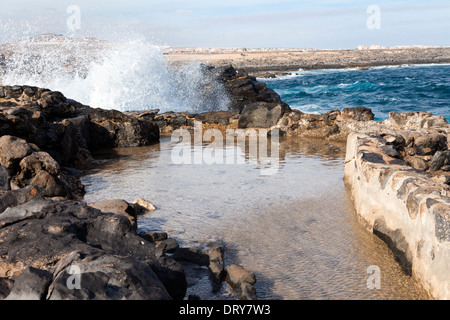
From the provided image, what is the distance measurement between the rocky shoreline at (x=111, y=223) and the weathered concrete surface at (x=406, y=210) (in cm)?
1

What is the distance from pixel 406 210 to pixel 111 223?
2467 millimetres

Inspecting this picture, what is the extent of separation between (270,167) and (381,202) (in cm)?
329

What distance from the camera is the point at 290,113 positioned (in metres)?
11.9

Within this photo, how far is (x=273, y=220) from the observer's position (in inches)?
203

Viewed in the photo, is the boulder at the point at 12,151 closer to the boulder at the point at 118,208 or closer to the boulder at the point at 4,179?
the boulder at the point at 4,179

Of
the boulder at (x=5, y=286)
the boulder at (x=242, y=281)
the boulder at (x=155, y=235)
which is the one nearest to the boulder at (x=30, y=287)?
the boulder at (x=5, y=286)

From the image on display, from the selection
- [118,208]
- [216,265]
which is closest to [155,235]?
[118,208]

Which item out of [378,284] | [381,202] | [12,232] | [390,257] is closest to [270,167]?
[381,202]

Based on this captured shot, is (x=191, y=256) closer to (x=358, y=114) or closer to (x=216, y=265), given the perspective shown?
(x=216, y=265)

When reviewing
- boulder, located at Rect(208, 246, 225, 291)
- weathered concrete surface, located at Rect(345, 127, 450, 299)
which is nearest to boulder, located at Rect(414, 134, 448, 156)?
weathered concrete surface, located at Rect(345, 127, 450, 299)

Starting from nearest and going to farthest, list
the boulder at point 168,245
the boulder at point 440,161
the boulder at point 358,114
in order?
1. the boulder at point 168,245
2. the boulder at point 440,161
3. the boulder at point 358,114

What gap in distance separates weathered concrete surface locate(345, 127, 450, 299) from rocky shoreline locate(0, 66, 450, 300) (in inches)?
0.4

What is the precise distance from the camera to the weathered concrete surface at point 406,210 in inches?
128

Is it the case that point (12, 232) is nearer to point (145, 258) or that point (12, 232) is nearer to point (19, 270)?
point (19, 270)
